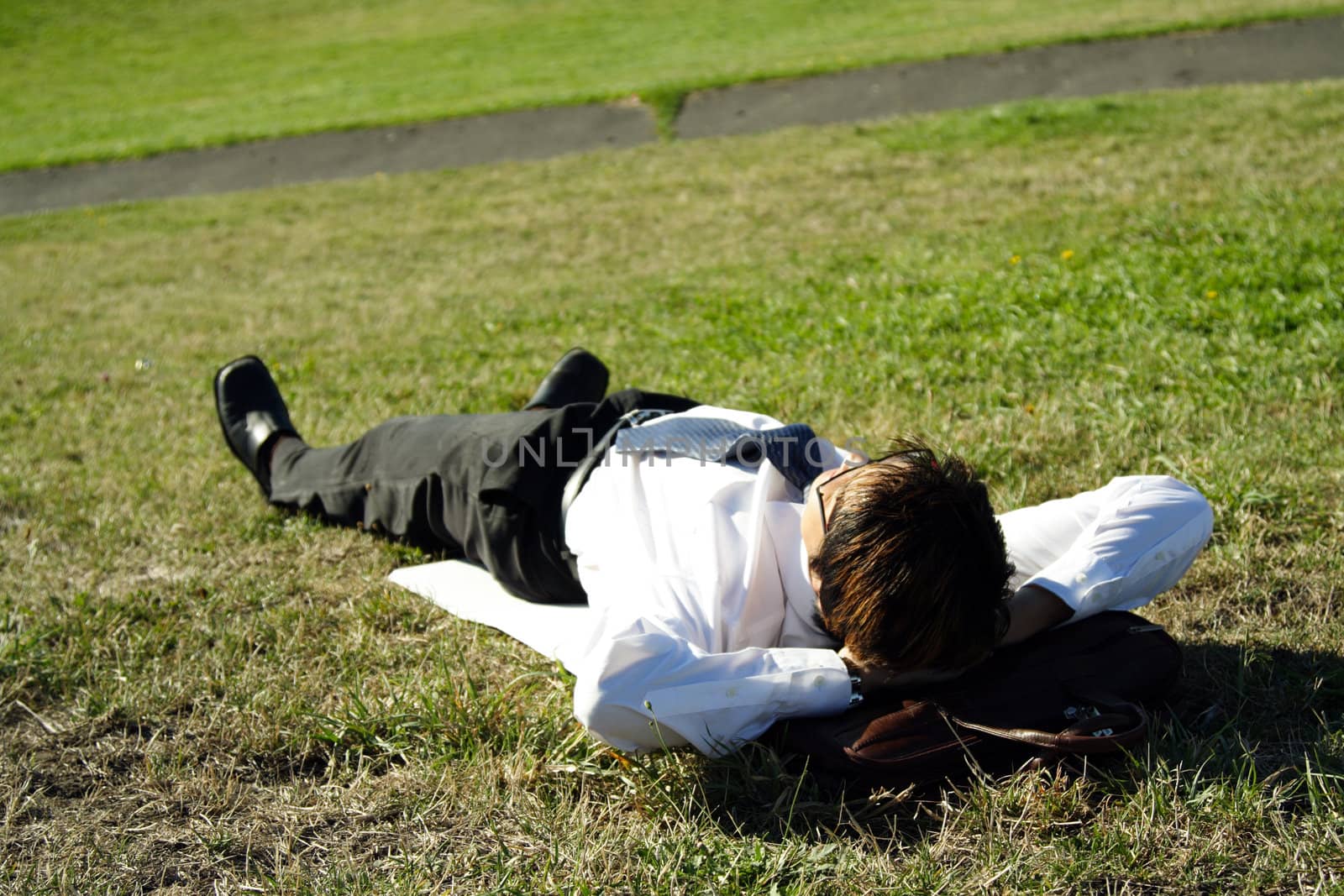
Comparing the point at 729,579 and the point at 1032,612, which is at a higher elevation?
the point at 729,579

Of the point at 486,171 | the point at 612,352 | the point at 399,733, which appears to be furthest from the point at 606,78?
the point at 399,733

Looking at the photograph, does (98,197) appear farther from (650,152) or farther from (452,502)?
(452,502)

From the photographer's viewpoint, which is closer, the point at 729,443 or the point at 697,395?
the point at 729,443

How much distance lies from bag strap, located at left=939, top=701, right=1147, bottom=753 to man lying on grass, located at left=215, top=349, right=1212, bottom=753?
0.15 metres

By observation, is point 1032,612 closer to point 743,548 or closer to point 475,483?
point 743,548

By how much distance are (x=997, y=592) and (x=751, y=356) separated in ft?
9.89

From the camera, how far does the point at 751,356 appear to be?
17.0ft

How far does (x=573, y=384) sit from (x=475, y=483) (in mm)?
820

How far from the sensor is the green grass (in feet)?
48.2

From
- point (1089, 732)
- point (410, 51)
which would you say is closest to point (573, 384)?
point (1089, 732)

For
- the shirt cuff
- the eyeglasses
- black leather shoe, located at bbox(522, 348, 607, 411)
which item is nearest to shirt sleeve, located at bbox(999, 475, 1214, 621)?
the shirt cuff

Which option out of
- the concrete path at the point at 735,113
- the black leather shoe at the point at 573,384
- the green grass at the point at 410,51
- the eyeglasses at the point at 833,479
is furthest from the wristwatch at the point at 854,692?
the green grass at the point at 410,51

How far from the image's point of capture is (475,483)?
10.6 ft

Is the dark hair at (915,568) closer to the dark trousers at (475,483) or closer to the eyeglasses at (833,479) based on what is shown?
the eyeglasses at (833,479)
